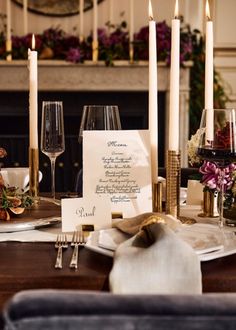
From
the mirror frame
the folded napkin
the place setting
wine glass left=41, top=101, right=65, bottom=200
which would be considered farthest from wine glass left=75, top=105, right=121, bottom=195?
the mirror frame

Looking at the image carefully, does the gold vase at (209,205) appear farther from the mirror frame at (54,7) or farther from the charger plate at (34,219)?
the mirror frame at (54,7)

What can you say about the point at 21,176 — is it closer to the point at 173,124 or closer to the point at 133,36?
the point at 173,124

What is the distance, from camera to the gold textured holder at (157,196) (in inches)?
58.4

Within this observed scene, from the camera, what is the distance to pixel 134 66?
13.2 feet

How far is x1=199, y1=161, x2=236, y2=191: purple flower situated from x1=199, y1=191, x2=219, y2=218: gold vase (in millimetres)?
136

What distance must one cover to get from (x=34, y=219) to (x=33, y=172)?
289 mm

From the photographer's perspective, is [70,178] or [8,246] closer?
[8,246]

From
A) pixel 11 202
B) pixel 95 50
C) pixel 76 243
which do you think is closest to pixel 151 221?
pixel 76 243

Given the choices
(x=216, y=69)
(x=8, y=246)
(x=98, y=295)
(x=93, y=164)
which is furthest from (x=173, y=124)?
(x=216, y=69)

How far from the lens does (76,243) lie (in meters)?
1.27

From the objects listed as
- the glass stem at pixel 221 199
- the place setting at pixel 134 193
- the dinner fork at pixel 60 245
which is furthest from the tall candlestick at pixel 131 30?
the dinner fork at pixel 60 245

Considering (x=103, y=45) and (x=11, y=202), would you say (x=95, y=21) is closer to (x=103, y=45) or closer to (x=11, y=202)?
(x=103, y=45)

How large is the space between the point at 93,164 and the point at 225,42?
10.4 feet

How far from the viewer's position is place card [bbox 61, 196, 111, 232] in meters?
1.36
